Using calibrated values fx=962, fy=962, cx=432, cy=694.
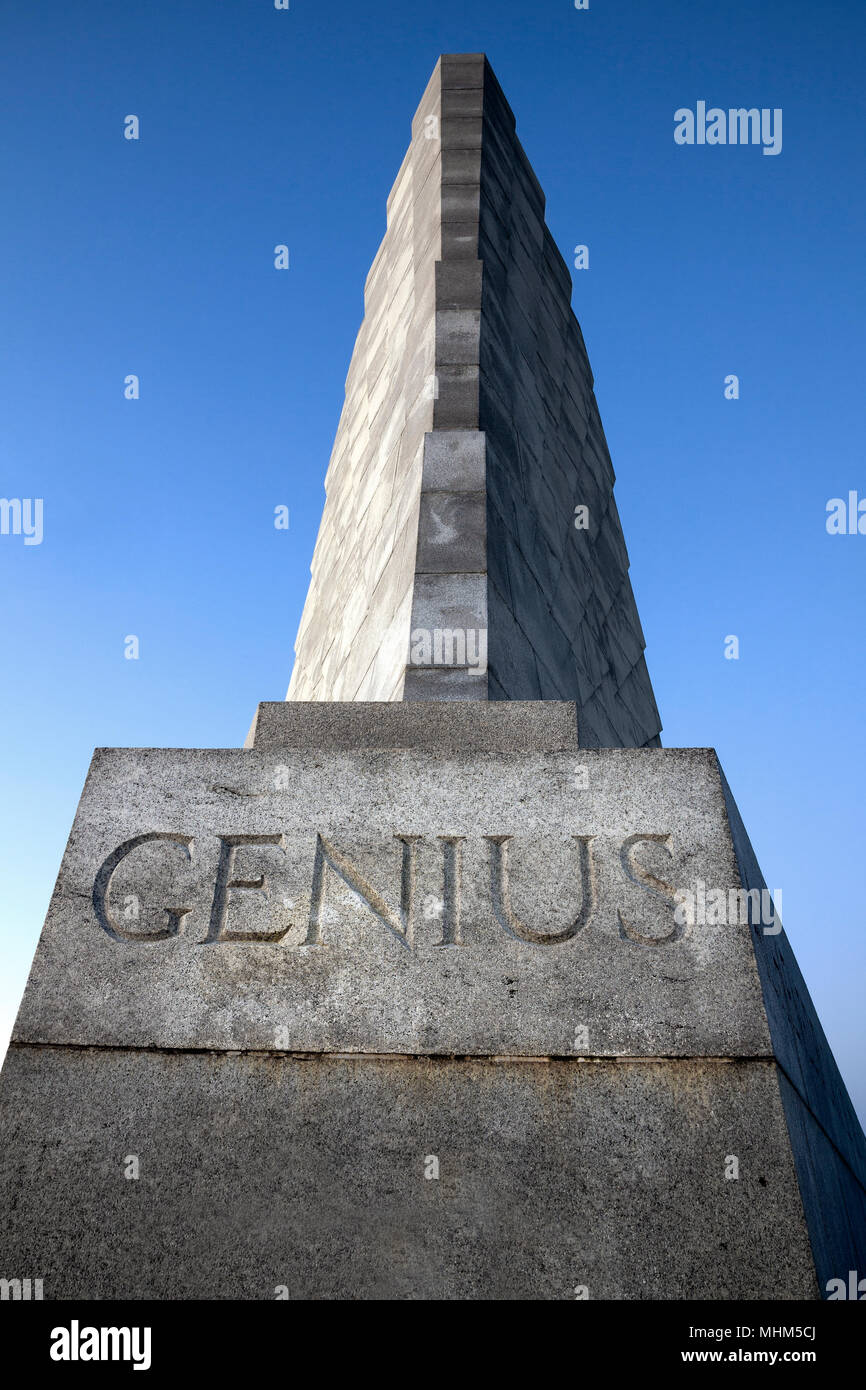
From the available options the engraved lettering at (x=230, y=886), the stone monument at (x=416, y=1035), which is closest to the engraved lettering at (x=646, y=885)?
the stone monument at (x=416, y=1035)

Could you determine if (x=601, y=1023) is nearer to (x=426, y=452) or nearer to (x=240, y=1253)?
(x=240, y=1253)

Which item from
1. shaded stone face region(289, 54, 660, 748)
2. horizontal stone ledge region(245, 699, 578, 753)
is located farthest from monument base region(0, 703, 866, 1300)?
shaded stone face region(289, 54, 660, 748)

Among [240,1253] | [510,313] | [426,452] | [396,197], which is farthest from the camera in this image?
[396,197]

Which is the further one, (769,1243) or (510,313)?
(510,313)

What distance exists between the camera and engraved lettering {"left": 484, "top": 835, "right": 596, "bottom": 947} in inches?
121

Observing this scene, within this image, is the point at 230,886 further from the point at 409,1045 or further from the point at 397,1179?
the point at 397,1179

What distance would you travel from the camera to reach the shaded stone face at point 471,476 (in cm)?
512

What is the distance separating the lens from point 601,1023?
9.61ft

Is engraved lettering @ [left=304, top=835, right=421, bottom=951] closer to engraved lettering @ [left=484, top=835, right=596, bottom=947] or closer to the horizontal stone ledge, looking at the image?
engraved lettering @ [left=484, top=835, right=596, bottom=947]

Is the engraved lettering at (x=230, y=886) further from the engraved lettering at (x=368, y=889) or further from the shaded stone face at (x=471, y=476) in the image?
the shaded stone face at (x=471, y=476)

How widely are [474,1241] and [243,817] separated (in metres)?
1.50

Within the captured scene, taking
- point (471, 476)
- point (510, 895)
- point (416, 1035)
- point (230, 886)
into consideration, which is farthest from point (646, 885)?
point (471, 476)
